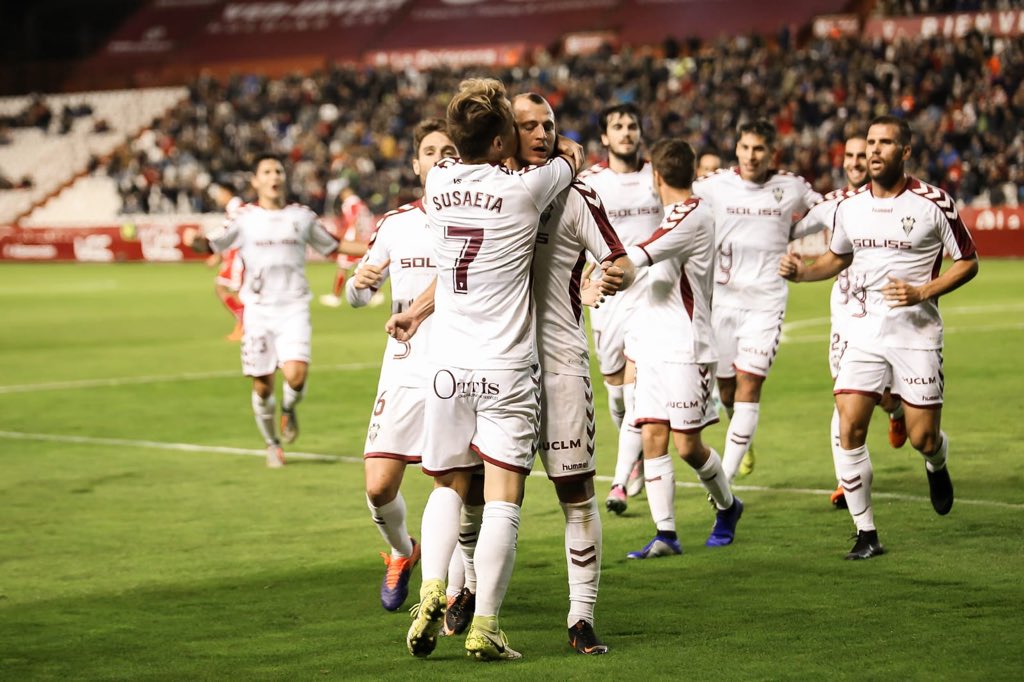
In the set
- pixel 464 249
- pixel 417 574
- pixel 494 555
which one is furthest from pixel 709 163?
pixel 494 555

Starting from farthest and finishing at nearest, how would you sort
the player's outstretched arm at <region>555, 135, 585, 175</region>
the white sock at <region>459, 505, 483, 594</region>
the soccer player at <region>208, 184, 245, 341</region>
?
the soccer player at <region>208, 184, 245, 341</region> → the white sock at <region>459, 505, 483, 594</region> → the player's outstretched arm at <region>555, 135, 585, 175</region>

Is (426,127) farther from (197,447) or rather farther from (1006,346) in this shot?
(1006,346)

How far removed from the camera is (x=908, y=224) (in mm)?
8406

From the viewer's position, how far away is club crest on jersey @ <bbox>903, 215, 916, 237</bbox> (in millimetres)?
8398

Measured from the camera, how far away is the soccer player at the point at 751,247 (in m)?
10.9

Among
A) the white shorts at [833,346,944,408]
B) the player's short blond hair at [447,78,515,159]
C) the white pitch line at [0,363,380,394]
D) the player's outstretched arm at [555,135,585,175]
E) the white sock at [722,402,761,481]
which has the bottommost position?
the white pitch line at [0,363,380,394]

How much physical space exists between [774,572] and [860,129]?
3728mm

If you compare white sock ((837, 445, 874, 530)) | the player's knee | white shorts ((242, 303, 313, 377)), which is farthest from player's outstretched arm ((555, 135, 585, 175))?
white shorts ((242, 303, 313, 377))

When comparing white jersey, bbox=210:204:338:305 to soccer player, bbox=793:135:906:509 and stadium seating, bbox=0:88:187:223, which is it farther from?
stadium seating, bbox=0:88:187:223

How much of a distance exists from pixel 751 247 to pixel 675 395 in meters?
2.82

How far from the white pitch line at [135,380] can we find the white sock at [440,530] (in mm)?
11884

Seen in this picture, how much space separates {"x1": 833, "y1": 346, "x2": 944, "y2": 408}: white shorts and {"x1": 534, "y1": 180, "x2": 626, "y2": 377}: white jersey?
98.8 inches

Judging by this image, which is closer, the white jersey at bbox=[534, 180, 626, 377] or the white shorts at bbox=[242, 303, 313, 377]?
the white jersey at bbox=[534, 180, 626, 377]

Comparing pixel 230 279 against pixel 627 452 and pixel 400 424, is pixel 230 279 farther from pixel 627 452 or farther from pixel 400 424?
pixel 400 424
